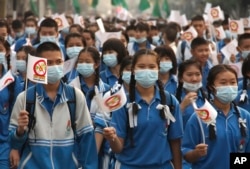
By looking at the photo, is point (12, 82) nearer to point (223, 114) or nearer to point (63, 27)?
point (223, 114)

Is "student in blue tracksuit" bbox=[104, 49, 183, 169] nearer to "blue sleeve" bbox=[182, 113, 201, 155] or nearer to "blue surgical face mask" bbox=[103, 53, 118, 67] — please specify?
"blue sleeve" bbox=[182, 113, 201, 155]

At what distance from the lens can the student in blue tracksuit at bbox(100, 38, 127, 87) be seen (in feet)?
32.4

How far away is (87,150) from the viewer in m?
6.54

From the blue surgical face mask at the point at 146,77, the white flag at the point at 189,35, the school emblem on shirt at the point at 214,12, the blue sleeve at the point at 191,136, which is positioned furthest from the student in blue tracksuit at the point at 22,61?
the school emblem on shirt at the point at 214,12

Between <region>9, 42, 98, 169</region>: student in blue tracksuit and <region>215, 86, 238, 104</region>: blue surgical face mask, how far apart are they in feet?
3.93

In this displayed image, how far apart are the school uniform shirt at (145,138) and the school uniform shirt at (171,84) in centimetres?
260

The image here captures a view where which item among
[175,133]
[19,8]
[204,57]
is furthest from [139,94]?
[19,8]

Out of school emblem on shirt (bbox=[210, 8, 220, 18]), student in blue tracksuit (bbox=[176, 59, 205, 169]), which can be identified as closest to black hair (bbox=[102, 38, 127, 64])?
student in blue tracksuit (bbox=[176, 59, 205, 169])

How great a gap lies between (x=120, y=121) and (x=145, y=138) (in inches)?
10.5

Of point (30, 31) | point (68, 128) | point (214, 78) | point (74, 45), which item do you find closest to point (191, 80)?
point (214, 78)

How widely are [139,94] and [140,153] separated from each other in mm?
547

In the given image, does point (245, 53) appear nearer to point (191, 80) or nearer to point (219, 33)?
point (191, 80)

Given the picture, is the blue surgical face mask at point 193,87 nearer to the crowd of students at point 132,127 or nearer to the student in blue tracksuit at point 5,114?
the crowd of students at point 132,127

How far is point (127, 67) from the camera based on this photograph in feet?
27.5
